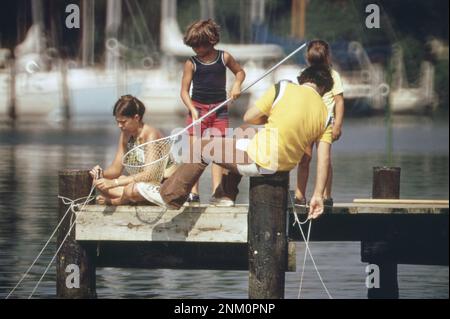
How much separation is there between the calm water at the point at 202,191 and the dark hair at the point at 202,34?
108 inches

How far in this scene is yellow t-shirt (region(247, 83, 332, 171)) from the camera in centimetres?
1245

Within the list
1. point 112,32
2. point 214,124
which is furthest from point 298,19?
point 214,124

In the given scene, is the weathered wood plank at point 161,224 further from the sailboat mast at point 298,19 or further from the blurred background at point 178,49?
the sailboat mast at point 298,19

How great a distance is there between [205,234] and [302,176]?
127 centimetres

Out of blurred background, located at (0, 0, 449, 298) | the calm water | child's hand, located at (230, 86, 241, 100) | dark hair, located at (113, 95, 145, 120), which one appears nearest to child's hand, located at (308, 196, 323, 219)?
child's hand, located at (230, 86, 241, 100)

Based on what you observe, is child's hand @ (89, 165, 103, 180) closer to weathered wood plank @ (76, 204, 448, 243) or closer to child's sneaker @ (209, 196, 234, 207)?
weathered wood plank @ (76, 204, 448, 243)

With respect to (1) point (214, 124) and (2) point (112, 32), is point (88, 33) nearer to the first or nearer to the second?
(2) point (112, 32)

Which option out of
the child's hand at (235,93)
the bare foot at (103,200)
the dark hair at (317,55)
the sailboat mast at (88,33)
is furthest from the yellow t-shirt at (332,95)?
the sailboat mast at (88,33)

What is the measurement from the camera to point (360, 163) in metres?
33.2

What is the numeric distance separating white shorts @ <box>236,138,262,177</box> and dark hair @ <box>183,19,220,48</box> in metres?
1.29

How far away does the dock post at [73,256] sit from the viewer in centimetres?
1288

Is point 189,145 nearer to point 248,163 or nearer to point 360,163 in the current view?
point 248,163

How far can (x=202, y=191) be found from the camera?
24344 mm

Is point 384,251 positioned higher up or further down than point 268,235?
further down
